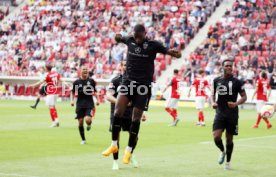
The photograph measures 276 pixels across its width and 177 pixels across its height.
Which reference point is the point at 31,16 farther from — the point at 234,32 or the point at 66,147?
the point at 66,147

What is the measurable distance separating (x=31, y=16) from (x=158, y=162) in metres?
44.1

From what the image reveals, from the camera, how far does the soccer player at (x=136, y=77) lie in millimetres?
13320

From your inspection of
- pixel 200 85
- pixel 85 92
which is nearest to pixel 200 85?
pixel 200 85

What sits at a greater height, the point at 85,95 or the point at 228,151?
the point at 85,95

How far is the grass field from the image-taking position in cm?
1372

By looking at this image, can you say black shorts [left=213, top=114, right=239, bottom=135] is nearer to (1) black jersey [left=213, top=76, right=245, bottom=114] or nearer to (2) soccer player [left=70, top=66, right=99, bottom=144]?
(1) black jersey [left=213, top=76, right=245, bottom=114]

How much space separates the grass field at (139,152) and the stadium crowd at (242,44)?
1502 centimetres

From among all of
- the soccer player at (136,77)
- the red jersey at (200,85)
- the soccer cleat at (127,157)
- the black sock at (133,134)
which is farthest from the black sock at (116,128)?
the red jersey at (200,85)

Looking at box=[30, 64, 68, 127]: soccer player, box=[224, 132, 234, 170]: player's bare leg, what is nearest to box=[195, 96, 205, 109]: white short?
box=[30, 64, 68, 127]: soccer player

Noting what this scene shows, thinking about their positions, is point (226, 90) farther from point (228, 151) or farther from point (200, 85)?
point (200, 85)

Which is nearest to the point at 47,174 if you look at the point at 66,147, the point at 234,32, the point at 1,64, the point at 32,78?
the point at 66,147

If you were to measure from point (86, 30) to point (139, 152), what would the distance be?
36.9 metres

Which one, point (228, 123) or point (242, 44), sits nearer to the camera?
point (228, 123)

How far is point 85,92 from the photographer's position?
2014cm
